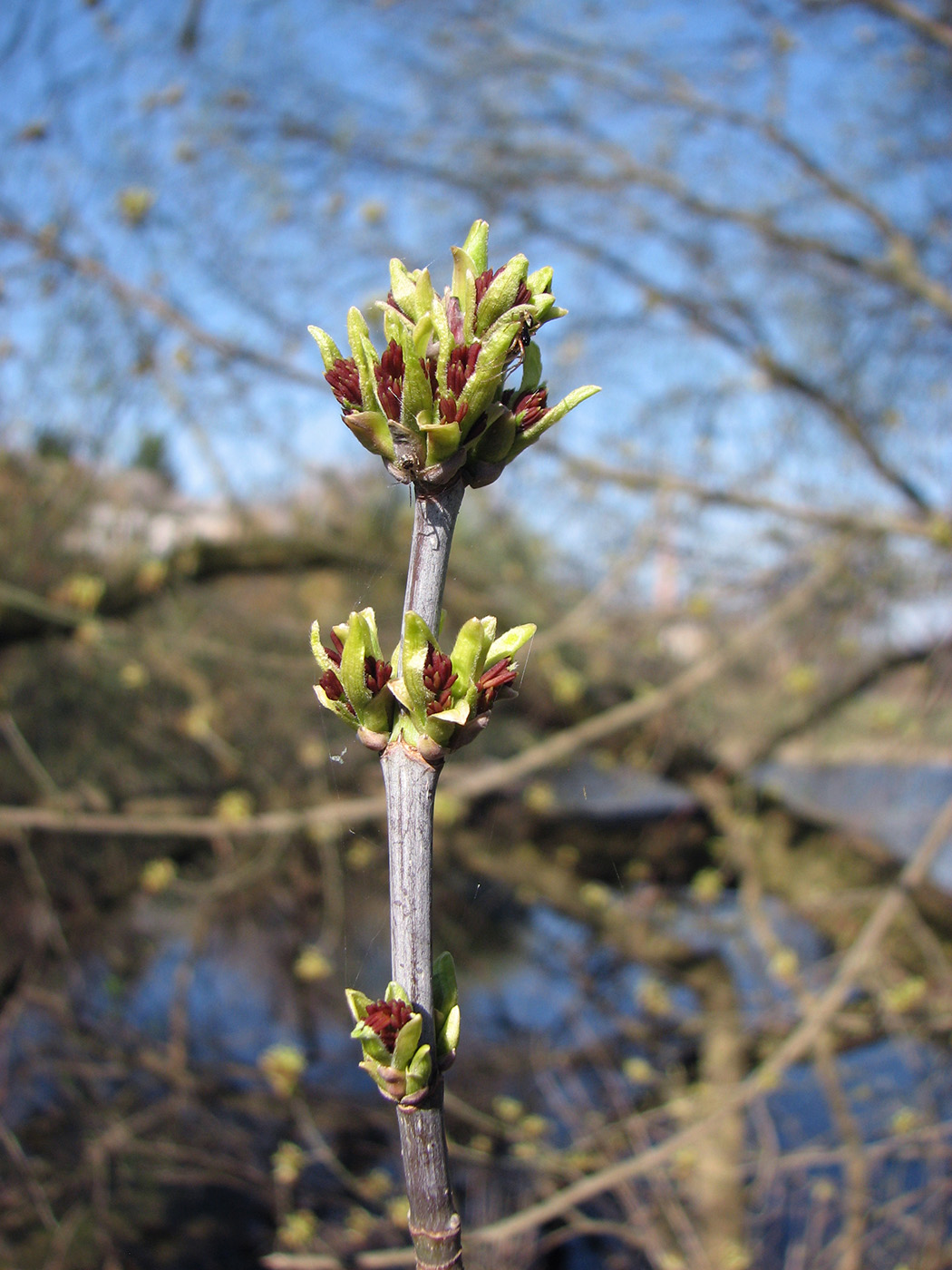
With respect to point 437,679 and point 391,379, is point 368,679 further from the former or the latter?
point 391,379

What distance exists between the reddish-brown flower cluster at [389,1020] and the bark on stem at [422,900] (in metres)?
0.01

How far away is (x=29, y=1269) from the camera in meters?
3.61

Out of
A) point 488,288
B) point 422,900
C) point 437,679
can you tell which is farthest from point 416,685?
point 488,288

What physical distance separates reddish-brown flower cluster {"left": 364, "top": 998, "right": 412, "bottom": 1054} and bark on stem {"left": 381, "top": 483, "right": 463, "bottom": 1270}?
0.01 m

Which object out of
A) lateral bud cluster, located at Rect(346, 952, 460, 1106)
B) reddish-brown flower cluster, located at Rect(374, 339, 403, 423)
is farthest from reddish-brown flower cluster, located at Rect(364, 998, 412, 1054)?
reddish-brown flower cluster, located at Rect(374, 339, 403, 423)

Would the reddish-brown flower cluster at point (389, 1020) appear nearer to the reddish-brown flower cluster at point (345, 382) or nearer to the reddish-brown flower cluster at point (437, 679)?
the reddish-brown flower cluster at point (437, 679)

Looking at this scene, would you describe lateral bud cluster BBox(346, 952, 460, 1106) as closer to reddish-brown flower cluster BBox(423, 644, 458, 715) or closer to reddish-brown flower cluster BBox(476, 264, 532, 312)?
reddish-brown flower cluster BBox(423, 644, 458, 715)

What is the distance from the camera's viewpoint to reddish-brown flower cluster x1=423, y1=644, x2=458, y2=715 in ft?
1.75

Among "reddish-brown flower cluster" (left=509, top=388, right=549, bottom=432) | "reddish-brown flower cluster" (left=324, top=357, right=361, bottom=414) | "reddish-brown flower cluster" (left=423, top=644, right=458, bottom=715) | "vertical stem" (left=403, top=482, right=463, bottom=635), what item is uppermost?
"reddish-brown flower cluster" (left=324, top=357, right=361, bottom=414)

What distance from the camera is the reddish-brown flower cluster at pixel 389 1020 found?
53 centimetres

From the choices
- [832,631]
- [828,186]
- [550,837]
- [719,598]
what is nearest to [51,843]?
[550,837]

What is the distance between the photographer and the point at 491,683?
561 millimetres

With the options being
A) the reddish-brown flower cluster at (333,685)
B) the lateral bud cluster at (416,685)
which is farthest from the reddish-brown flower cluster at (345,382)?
the lateral bud cluster at (416,685)

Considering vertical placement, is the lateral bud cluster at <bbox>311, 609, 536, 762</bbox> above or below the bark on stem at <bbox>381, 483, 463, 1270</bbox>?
above
